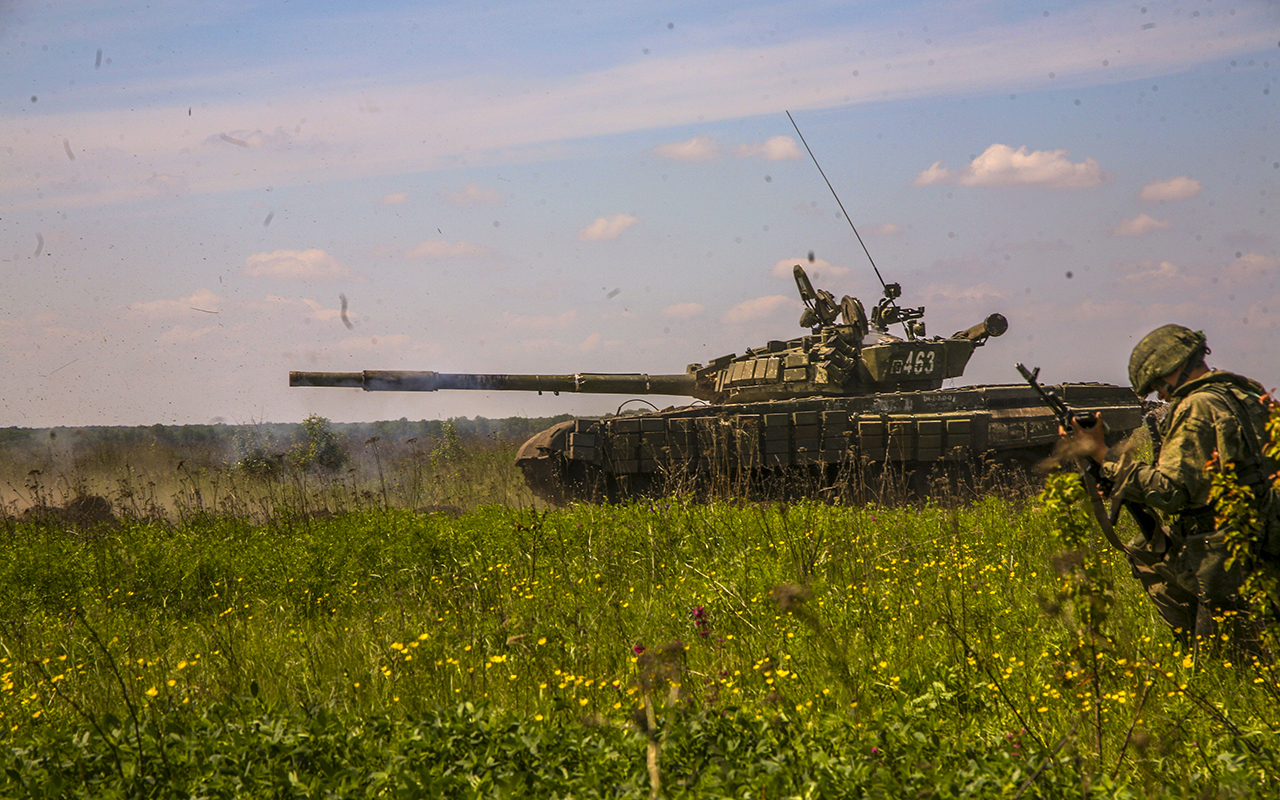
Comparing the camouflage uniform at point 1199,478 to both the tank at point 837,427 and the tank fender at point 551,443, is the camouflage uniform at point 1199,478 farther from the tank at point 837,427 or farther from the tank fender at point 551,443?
the tank fender at point 551,443

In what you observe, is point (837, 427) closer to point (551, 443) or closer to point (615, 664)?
point (551, 443)

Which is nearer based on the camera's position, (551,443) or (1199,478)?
(1199,478)

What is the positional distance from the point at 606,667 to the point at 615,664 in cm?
9

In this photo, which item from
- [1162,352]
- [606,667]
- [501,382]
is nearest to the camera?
[1162,352]

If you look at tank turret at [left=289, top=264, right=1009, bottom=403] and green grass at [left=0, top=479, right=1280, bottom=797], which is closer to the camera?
green grass at [left=0, top=479, right=1280, bottom=797]

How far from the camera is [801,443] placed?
37.0 ft

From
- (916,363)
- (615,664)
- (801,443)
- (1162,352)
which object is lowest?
(615,664)

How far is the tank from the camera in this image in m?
11.1

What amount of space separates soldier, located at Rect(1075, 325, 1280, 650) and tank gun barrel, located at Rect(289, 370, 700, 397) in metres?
10.2

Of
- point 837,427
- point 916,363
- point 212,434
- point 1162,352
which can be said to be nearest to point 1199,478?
point 1162,352

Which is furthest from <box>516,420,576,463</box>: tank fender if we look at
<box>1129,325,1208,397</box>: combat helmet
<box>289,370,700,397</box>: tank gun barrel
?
<box>1129,325,1208,397</box>: combat helmet

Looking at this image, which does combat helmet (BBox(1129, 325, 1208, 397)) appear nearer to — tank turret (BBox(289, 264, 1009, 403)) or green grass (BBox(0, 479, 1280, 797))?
green grass (BBox(0, 479, 1280, 797))

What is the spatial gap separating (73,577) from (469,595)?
355 centimetres

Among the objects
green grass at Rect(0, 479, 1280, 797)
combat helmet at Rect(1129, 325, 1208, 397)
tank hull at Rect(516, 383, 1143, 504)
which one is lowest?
green grass at Rect(0, 479, 1280, 797)
